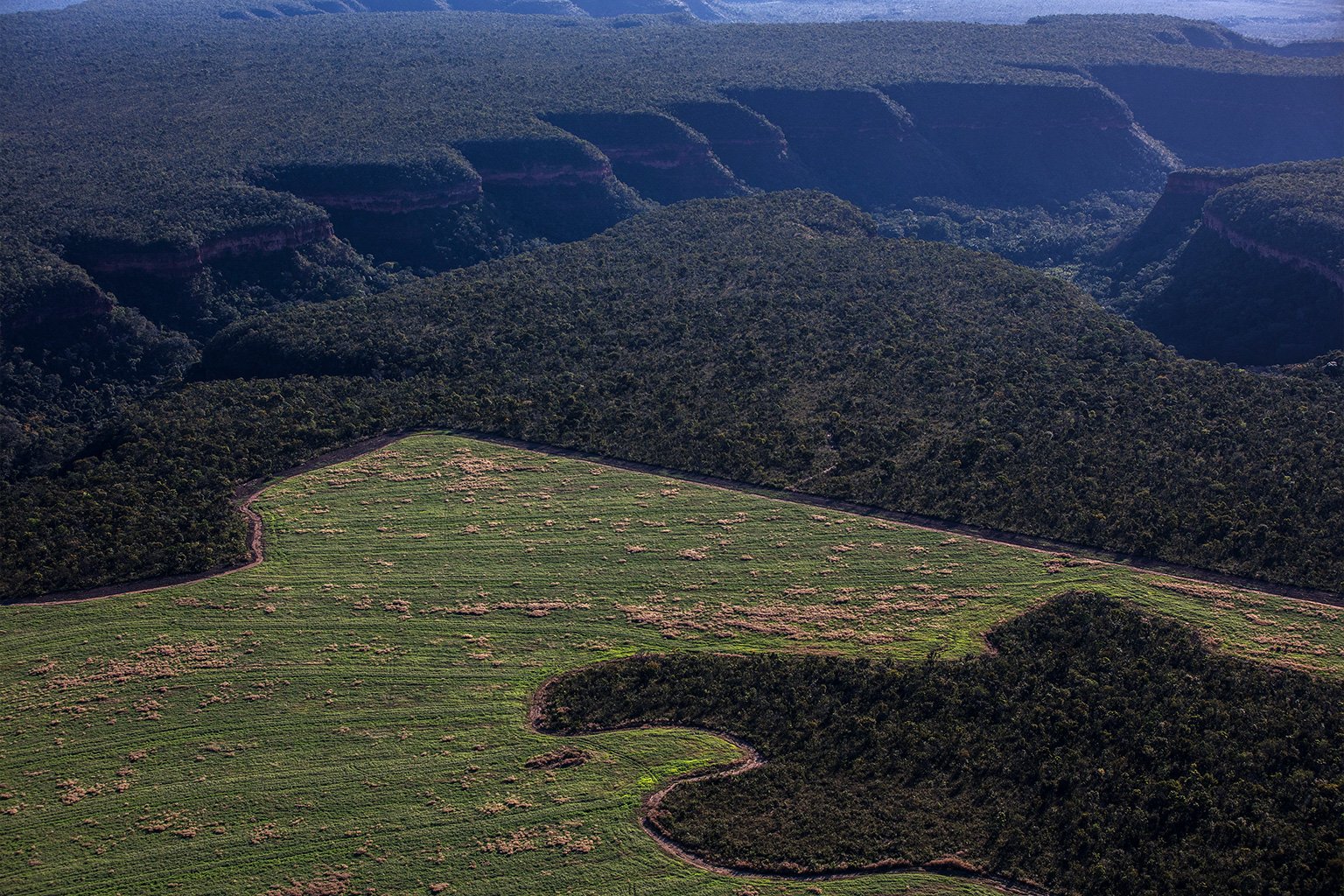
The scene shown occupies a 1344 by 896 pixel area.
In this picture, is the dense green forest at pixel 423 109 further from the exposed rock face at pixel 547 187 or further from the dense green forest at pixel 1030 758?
the dense green forest at pixel 1030 758

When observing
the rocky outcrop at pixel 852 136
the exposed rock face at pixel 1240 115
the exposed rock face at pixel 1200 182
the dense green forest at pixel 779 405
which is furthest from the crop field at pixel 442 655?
the exposed rock face at pixel 1240 115

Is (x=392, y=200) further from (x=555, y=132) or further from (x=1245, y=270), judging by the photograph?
(x=1245, y=270)

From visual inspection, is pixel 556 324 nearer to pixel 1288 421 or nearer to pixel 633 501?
pixel 633 501

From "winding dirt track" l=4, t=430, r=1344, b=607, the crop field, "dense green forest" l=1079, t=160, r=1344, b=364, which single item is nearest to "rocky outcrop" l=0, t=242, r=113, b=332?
"winding dirt track" l=4, t=430, r=1344, b=607

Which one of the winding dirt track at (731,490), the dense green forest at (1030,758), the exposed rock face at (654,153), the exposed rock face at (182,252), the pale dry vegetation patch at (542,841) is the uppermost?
the exposed rock face at (654,153)

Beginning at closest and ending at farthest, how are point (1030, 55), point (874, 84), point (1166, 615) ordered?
point (1166, 615) → point (874, 84) → point (1030, 55)

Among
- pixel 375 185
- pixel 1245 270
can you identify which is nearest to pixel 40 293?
pixel 375 185

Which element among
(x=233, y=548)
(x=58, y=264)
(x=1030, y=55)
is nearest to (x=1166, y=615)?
(x=233, y=548)
